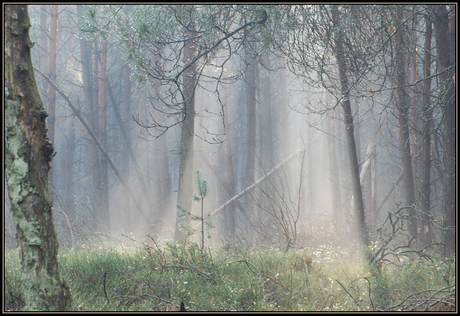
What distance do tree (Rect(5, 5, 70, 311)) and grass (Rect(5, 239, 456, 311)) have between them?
1.80 feet

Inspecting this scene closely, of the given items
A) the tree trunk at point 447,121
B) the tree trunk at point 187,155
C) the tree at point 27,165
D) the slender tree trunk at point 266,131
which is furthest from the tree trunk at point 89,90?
the tree trunk at point 447,121

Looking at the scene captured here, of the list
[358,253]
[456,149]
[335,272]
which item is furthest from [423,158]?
[335,272]

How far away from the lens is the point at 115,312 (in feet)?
12.0

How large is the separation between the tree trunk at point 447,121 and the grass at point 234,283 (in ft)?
2.89

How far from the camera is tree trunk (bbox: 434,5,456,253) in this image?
19.1 ft

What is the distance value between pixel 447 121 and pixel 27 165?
5.95 metres

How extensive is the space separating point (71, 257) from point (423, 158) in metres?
6.53

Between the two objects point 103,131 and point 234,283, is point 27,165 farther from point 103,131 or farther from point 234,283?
point 103,131

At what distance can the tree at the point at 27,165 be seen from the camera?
9.89 feet

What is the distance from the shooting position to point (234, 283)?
447cm

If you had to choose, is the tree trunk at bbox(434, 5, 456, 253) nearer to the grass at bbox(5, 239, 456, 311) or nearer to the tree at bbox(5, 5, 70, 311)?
the grass at bbox(5, 239, 456, 311)

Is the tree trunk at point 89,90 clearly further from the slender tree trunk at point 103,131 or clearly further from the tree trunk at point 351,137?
the tree trunk at point 351,137

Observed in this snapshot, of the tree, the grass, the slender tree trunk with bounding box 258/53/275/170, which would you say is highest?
the slender tree trunk with bounding box 258/53/275/170

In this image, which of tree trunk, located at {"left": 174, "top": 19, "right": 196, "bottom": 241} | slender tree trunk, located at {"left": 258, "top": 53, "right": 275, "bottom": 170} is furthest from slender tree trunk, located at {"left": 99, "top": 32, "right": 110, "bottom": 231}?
tree trunk, located at {"left": 174, "top": 19, "right": 196, "bottom": 241}
